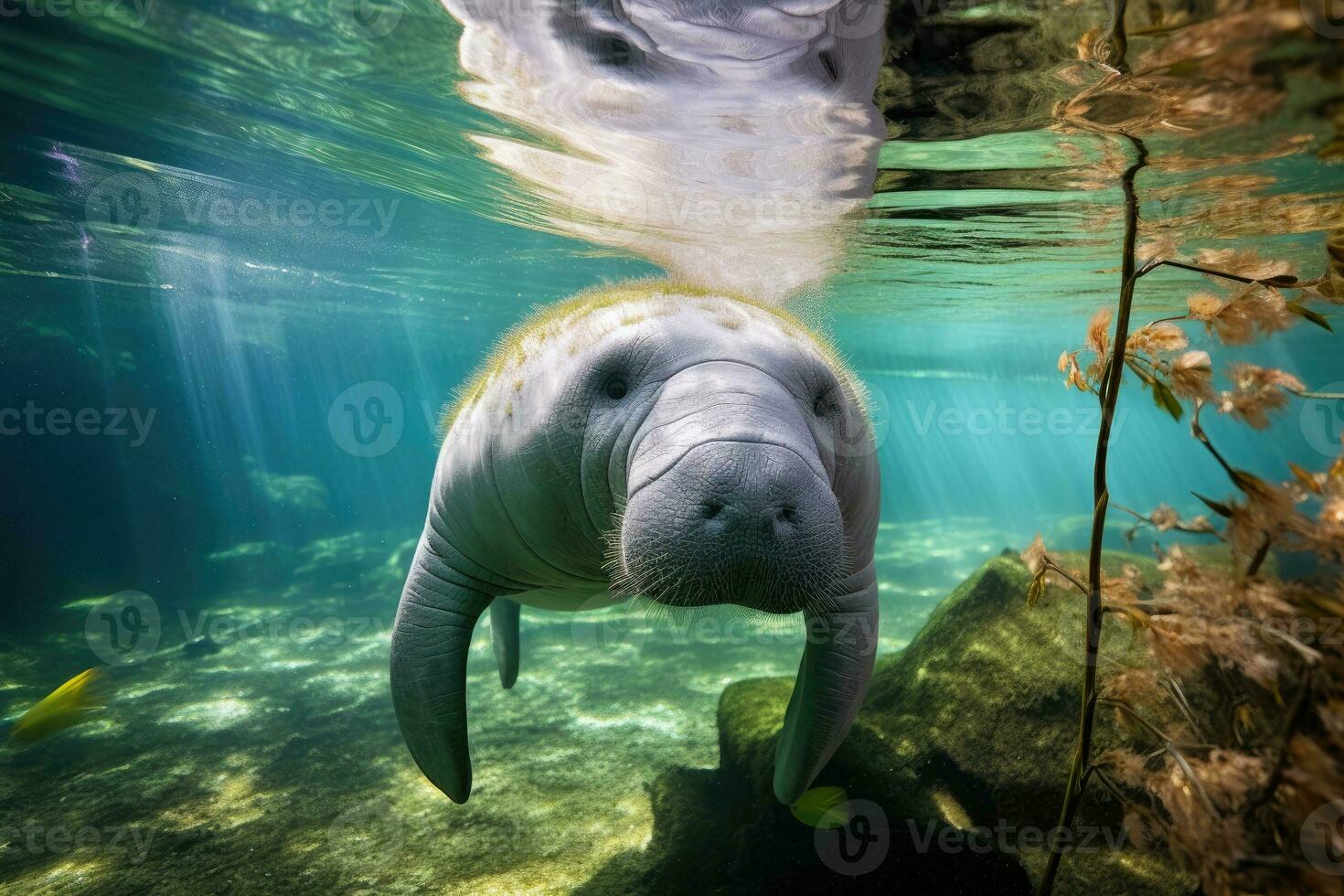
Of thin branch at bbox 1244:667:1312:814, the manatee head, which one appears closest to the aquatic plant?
thin branch at bbox 1244:667:1312:814

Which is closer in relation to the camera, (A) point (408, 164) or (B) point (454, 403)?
(B) point (454, 403)

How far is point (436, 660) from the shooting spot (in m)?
3.30

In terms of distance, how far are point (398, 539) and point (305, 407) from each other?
75.6 meters

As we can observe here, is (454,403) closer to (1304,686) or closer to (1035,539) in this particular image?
(1035,539)

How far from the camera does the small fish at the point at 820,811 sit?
376cm

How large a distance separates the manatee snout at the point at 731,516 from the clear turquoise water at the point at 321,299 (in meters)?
2.91

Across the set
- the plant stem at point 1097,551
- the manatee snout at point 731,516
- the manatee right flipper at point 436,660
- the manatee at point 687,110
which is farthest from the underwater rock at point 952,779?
the manatee at point 687,110

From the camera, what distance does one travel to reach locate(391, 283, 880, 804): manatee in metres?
1.96

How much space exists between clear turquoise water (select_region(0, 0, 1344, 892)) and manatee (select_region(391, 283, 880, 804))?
1730 mm

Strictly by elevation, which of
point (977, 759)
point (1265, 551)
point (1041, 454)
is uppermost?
point (1265, 551)

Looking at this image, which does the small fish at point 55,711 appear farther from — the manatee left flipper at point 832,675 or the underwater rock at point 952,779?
the manatee left flipper at point 832,675

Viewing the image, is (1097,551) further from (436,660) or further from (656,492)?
(436,660)

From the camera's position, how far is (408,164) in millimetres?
9805

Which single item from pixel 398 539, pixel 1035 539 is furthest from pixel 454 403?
pixel 398 539
